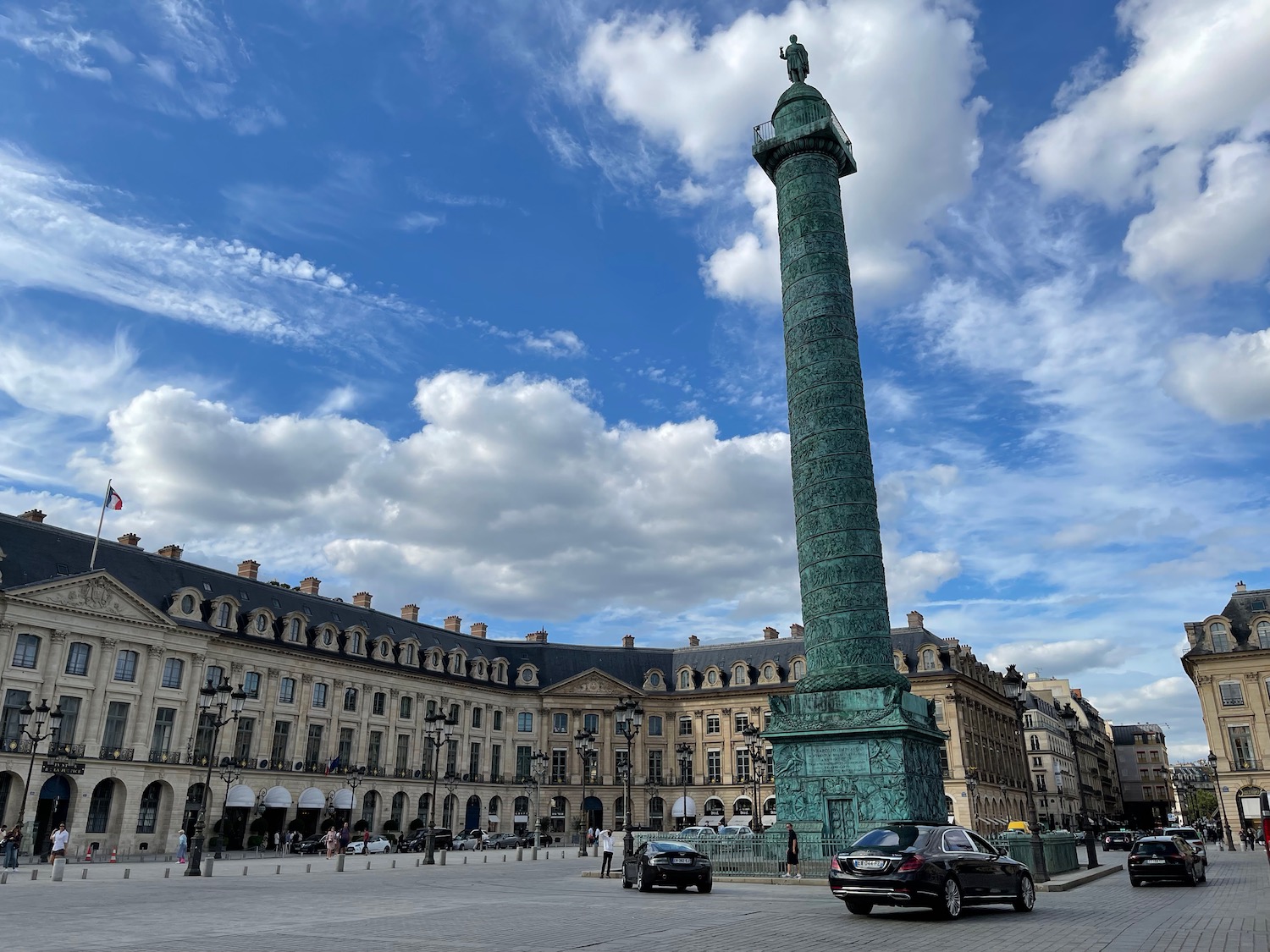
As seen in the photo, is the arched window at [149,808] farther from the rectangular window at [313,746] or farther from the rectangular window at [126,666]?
the rectangular window at [313,746]

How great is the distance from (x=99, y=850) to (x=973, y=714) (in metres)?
51.8

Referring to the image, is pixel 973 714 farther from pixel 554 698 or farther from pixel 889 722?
pixel 889 722

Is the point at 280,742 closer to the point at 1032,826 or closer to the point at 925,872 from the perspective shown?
the point at 1032,826

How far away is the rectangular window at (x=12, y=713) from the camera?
3897cm

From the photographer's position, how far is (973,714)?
6350 centimetres

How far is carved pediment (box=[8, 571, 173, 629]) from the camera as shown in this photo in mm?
40531

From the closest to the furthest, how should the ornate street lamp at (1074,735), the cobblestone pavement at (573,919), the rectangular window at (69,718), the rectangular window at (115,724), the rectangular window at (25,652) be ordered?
the cobblestone pavement at (573,919), the rectangular window at (25,652), the rectangular window at (69,718), the rectangular window at (115,724), the ornate street lamp at (1074,735)

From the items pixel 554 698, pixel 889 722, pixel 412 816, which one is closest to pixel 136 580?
pixel 412 816

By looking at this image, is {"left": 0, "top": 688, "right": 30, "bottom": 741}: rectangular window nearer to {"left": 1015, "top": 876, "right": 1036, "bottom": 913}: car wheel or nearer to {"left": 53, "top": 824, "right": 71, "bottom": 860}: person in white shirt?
{"left": 53, "top": 824, "right": 71, "bottom": 860}: person in white shirt

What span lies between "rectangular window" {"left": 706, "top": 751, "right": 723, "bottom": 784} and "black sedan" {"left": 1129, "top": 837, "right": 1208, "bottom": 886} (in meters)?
46.7

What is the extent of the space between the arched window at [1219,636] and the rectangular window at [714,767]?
106 feet

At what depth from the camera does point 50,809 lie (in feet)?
132

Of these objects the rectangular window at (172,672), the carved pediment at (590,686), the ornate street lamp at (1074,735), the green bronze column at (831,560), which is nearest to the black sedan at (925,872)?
the green bronze column at (831,560)

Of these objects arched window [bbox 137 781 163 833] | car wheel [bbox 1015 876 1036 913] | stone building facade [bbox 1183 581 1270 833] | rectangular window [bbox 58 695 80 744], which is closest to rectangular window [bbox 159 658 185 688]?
rectangular window [bbox 58 695 80 744]
